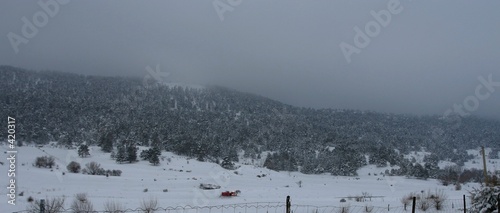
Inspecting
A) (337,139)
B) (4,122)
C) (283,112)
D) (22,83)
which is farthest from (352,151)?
(22,83)

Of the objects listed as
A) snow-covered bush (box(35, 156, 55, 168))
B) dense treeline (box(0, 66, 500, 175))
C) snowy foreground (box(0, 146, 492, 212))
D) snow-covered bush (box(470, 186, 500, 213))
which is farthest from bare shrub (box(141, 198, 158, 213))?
dense treeline (box(0, 66, 500, 175))

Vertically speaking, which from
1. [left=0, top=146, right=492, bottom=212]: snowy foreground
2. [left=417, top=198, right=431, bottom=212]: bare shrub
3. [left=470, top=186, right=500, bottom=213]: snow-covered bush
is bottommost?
[left=0, top=146, right=492, bottom=212]: snowy foreground

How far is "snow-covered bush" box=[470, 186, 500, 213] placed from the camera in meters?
11.2

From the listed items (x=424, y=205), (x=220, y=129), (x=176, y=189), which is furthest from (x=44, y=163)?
(x=220, y=129)

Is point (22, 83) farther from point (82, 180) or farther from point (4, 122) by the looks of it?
point (82, 180)

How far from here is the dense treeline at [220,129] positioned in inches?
3625

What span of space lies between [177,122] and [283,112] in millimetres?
68561

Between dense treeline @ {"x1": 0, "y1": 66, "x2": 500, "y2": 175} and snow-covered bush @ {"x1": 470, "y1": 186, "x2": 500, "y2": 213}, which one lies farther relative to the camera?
dense treeline @ {"x1": 0, "y1": 66, "x2": 500, "y2": 175}

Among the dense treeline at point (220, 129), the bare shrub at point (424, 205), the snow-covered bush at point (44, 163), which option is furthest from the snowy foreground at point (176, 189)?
the dense treeline at point (220, 129)

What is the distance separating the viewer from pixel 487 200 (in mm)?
11383

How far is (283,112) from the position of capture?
179000mm

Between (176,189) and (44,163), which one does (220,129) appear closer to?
(44,163)

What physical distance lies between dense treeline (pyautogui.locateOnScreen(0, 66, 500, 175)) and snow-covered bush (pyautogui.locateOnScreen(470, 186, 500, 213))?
64.5m

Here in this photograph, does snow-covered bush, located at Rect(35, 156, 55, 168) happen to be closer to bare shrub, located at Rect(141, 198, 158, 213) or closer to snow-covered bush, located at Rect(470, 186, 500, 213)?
bare shrub, located at Rect(141, 198, 158, 213)
